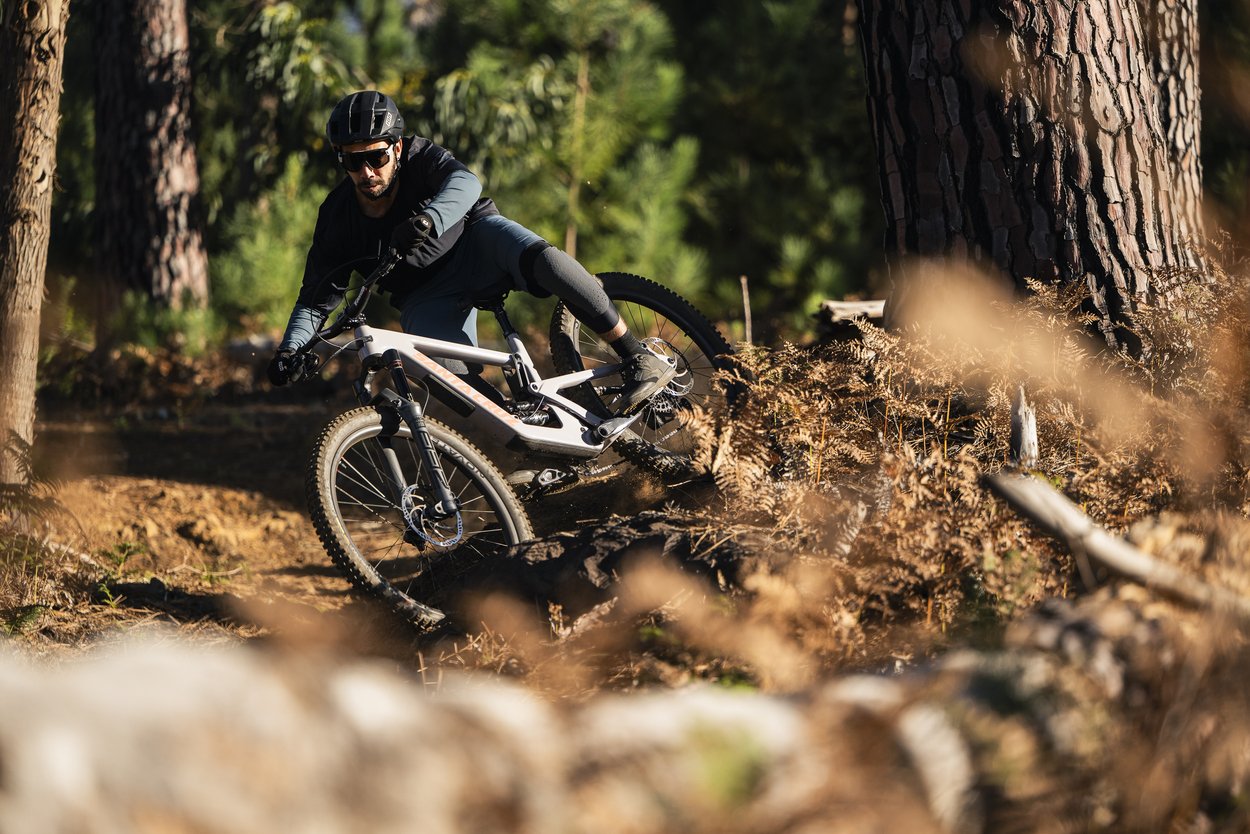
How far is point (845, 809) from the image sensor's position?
1822mm

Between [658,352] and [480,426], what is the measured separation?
1048 mm

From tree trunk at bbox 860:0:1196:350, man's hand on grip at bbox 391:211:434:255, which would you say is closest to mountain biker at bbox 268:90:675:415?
man's hand on grip at bbox 391:211:434:255

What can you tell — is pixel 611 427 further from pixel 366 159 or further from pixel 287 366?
pixel 366 159

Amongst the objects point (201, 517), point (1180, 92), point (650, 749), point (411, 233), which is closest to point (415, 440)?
point (411, 233)

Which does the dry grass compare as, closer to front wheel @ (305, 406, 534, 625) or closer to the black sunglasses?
front wheel @ (305, 406, 534, 625)

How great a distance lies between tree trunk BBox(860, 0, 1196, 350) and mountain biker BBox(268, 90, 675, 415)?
1529 mm

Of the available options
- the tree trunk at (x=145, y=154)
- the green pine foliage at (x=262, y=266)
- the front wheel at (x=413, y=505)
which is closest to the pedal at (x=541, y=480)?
the front wheel at (x=413, y=505)

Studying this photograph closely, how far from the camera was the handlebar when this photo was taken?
4.48 meters

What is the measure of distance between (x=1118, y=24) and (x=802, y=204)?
8.34m

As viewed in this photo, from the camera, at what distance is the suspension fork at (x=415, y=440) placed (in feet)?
14.5

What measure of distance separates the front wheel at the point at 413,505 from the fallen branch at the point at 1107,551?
2.25 metres

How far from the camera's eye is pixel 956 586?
127 inches

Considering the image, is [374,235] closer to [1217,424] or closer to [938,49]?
[938,49]

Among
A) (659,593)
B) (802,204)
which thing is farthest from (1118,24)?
(802,204)
